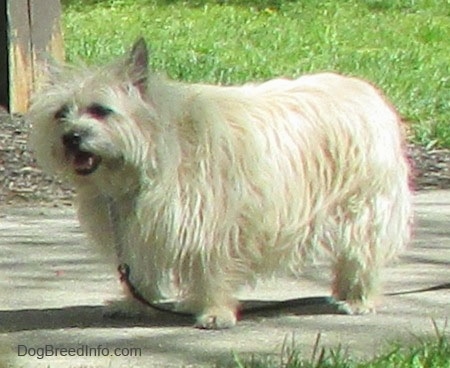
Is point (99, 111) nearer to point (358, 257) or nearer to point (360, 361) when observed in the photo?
point (358, 257)

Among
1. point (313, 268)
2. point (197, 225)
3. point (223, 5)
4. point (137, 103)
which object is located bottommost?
point (223, 5)

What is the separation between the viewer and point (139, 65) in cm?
596

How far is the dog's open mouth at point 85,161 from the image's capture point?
5.77 m

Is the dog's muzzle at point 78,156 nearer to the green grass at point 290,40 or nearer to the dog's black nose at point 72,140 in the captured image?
the dog's black nose at point 72,140

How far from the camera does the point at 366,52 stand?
15.1m

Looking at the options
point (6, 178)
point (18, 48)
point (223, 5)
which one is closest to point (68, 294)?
point (6, 178)

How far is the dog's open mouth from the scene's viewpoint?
5.77 meters

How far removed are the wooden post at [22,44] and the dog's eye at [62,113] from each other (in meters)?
5.37

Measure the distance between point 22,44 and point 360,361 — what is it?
6560 millimetres

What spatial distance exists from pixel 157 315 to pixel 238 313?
1.15ft

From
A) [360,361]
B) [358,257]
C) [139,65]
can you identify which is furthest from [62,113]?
[360,361]

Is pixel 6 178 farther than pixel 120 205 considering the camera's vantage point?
Yes

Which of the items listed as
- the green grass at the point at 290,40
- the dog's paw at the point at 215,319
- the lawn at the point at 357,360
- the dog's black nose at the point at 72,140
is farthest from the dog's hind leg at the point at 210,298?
the green grass at the point at 290,40

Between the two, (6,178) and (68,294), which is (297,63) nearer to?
(6,178)
